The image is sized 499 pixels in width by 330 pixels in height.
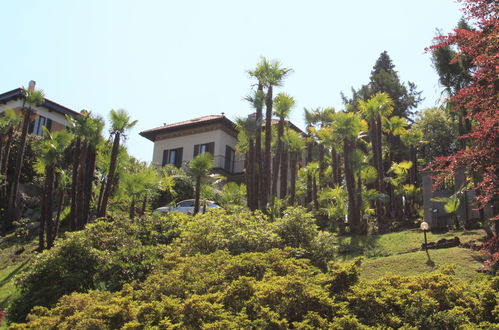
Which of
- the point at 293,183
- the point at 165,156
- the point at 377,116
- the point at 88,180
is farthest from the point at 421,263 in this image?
the point at 165,156

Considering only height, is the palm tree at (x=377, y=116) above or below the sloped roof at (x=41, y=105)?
below

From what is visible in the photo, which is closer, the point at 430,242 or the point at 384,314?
the point at 384,314

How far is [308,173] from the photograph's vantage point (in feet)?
85.1

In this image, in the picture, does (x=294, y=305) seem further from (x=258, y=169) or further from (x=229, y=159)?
(x=229, y=159)

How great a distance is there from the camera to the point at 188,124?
115 feet

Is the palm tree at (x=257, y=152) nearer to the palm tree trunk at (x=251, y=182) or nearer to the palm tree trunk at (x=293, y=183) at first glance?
the palm tree trunk at (x=251, y=182)

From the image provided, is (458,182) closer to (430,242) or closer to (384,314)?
(430,242)

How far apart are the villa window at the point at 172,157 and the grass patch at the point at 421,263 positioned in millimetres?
23790

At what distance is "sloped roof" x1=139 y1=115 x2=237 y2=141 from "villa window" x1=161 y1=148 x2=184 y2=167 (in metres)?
1.54

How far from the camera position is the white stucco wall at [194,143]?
111 feet

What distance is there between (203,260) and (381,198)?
40.4 feet

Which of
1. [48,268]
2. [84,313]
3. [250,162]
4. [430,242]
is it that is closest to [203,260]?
[84,313]

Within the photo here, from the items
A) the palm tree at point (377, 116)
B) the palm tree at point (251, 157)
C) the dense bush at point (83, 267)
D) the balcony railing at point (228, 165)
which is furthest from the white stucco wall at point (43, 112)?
the dense bush at point (83, 267)

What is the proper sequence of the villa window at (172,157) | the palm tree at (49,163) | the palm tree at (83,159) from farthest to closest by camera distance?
the villa window at (172,157) → the palm tree at (83,159) → the palm tree at (49,163)
